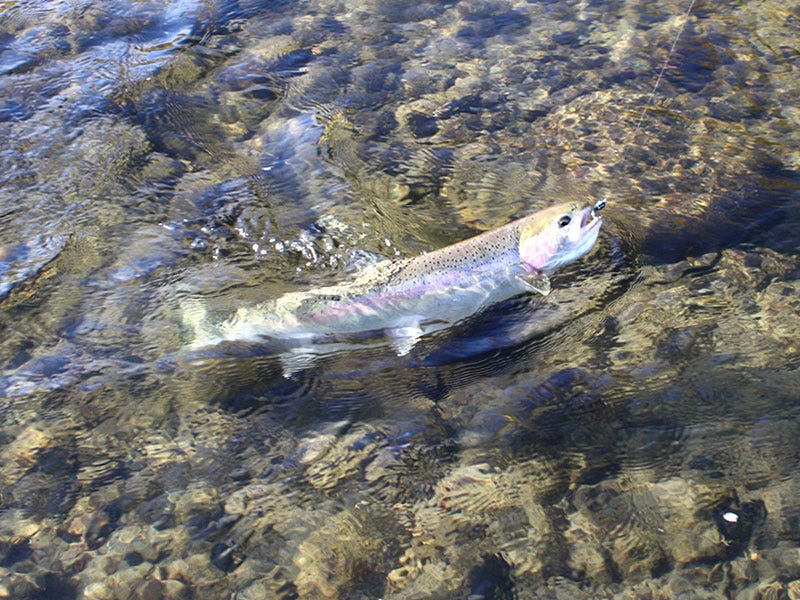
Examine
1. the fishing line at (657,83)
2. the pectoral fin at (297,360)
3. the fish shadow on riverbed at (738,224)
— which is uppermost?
the fishing line at (657,83)

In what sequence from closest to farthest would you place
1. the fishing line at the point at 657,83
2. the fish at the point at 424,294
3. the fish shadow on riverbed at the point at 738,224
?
the fish at the point at 424,294 → the fish shadow on riverbed at the point at 738,224 → the fishing line at the point at 657,83

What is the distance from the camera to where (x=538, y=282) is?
4461 mm

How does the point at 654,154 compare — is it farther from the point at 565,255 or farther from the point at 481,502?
the point at 481,502

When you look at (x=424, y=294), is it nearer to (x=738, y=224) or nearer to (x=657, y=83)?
(x=738, y=224)

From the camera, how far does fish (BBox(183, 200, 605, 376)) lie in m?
4.35

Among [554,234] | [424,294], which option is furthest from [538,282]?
[424,294]

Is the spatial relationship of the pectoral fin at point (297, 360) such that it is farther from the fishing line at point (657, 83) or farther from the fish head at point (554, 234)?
the fishing line at point (657, 83)

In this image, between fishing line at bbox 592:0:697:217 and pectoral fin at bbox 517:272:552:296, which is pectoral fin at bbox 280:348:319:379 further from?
fishing line at bbox 592:0:697:217

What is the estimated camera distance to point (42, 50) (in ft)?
25.2

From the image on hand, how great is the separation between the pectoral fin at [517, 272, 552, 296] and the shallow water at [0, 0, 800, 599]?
3.6 inches

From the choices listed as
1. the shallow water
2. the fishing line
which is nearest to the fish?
the shallow water

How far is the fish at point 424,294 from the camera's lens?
14.3ft

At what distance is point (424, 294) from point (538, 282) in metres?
0.71

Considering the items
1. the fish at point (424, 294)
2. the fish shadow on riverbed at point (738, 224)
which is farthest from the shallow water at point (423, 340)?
the fish at point (424, 294)
